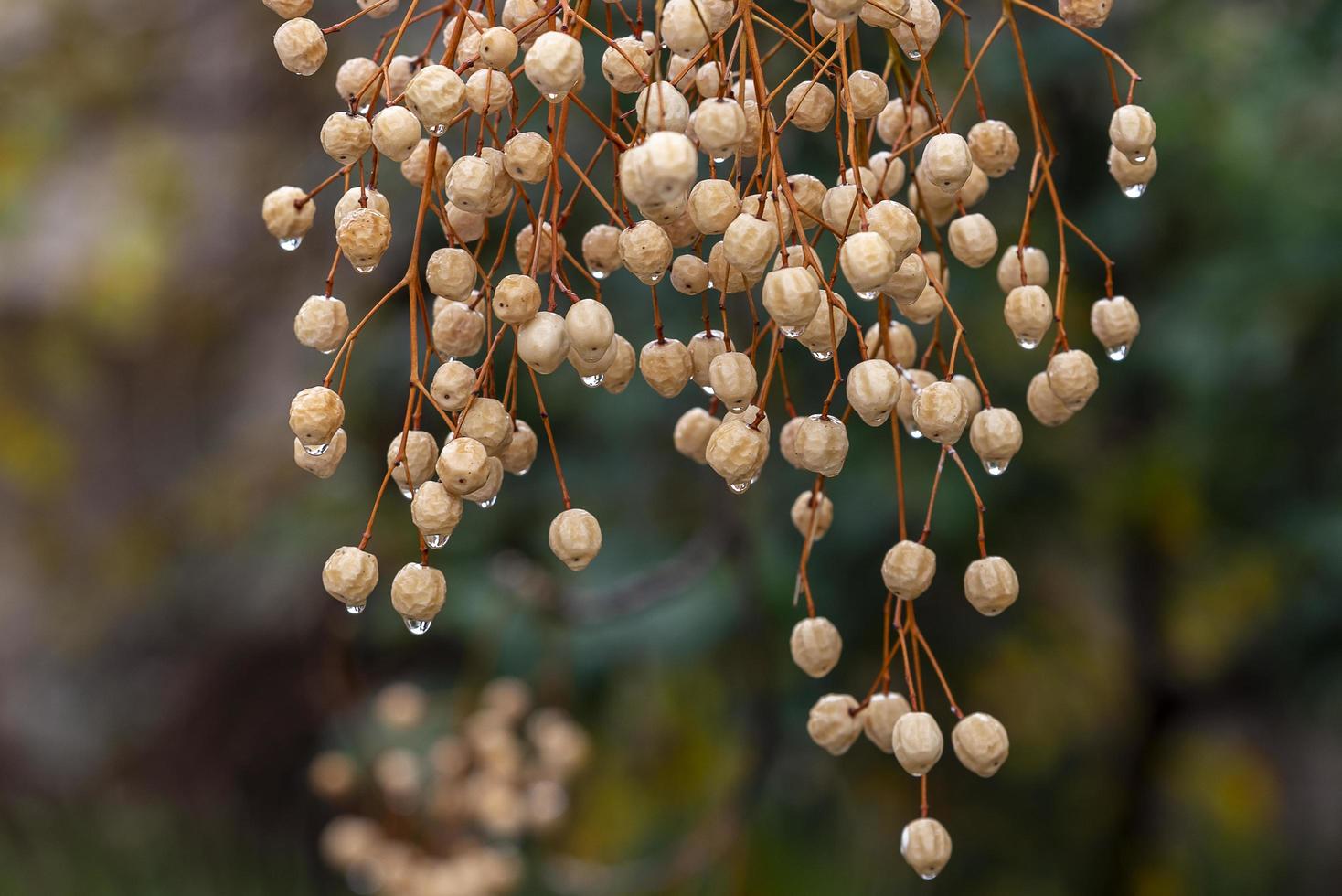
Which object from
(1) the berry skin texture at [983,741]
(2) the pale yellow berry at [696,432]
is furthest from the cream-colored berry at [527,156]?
(1) the berry skin texture at [983,741]

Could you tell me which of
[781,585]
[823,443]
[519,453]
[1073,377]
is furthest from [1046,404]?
[781,585]

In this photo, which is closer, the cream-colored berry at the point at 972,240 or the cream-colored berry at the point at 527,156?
the cream-colored berry at the point at 527,156

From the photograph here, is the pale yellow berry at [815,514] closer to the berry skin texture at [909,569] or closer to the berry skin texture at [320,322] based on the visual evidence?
the berry skin texture at [909,569]

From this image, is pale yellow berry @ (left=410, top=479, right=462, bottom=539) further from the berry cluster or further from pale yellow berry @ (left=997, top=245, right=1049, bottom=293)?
pale yellow berry @ (left=997, top=245, right=1049, bottom=293)

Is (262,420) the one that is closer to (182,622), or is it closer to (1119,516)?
(182,622)

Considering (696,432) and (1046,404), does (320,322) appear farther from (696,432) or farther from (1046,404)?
(1046,404)
